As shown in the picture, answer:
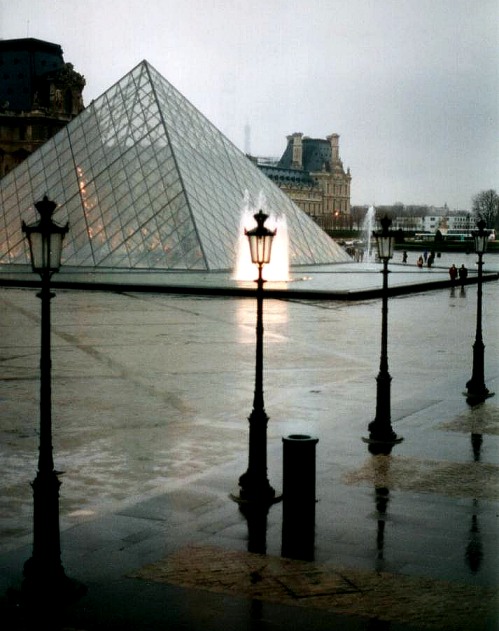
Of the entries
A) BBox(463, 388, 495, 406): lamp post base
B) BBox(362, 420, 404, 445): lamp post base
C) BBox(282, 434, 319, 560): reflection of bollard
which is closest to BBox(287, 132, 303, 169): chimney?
BBox(463, 388, 495, 406): lamp post base

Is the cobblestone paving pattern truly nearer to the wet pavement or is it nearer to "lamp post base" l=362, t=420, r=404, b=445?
the wet pavement

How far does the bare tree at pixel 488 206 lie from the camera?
146 metres

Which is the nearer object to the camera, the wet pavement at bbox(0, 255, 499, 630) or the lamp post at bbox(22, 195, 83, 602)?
the wet pavement at bbox(0, 255, 499, 630)

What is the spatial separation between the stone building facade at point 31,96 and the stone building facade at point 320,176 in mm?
88023

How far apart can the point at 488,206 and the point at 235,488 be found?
144 metres

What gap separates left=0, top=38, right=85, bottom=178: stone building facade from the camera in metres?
93.6

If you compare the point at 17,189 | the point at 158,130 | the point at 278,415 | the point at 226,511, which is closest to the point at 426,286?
the point at 158,130

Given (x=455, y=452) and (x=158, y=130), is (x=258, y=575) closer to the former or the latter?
(x=455, y=452)

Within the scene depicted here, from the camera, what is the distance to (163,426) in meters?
11.9

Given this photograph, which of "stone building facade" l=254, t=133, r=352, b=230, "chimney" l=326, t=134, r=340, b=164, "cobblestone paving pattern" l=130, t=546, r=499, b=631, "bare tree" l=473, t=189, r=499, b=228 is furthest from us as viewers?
"chimney" l=326, t=134, r=340, b=164

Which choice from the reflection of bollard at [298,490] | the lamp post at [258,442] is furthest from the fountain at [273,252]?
the reflection of bollard at [298,490]

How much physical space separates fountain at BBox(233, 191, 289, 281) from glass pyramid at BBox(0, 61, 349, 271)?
42 centimetres

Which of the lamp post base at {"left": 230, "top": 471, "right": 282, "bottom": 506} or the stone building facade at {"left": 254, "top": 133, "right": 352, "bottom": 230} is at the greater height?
the stone building facade at {"left": 254, "top": 133, "right": 352, "bottom": 230}

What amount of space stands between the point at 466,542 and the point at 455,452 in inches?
126
